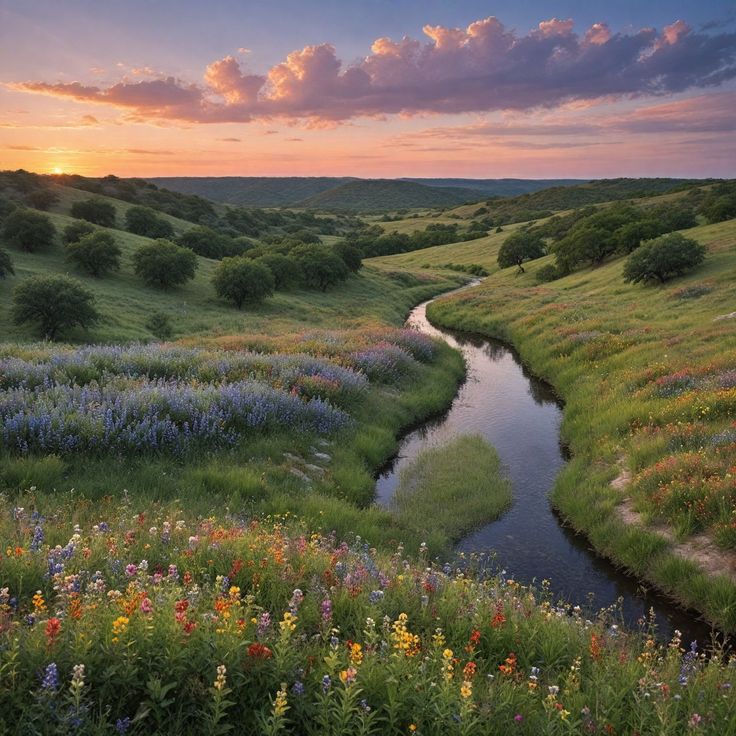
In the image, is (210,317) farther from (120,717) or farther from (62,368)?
(120,717)

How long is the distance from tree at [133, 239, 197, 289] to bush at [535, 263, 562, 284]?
35.7 meters

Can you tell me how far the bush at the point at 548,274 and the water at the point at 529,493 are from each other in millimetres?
35779

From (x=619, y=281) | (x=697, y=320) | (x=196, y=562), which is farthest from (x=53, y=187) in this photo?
(x=196, y=562)

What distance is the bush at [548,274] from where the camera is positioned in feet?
195

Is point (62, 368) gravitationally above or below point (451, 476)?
above

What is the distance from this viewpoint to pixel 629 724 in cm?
380

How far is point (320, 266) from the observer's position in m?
53.1

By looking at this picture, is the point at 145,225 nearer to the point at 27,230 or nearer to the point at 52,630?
the point at 27,230

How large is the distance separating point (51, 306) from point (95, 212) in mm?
44709

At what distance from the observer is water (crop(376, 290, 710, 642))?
934cm

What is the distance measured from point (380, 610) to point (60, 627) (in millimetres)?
2647

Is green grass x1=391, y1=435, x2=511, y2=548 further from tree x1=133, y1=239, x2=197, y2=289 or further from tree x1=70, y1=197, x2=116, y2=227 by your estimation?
tree x1=70, y1=197, x2=116, y2=227

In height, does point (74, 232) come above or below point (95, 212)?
below

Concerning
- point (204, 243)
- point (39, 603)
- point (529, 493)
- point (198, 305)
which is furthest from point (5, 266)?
point (39, 603)
